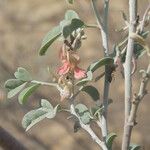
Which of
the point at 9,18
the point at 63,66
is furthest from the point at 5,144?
the point at 9,18

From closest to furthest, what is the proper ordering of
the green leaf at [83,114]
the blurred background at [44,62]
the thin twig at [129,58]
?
1. the thin twig at [129,58]
2. the green leaf at [83,114]
3. the blurred background at [44,62]

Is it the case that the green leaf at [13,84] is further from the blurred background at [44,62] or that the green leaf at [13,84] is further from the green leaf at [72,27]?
the blurred background at [44,62]

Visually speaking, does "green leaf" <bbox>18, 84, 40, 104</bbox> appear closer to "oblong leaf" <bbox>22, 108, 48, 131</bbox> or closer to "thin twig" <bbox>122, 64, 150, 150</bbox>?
"oblong leaf" <bbox>22, 108, 48, 131</bbox>

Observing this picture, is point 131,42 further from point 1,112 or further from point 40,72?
point 1,112

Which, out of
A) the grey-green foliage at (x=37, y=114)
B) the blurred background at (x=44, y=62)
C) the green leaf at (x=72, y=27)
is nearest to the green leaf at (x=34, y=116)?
the grey-green foliage at (x=37, y=114)

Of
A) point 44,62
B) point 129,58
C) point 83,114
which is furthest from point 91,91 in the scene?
point 44,62

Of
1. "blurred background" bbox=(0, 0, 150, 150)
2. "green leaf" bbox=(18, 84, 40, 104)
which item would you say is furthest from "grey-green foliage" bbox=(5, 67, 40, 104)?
"blurred background" bbox=(0, 0, 150, 150)
